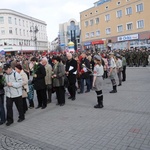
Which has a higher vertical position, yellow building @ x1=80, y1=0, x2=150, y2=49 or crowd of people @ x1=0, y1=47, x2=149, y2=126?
yellow building @ x1=80, y1=0, x2=150, y2=49

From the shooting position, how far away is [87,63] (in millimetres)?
10492

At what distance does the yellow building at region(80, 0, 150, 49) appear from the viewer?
40.4 m

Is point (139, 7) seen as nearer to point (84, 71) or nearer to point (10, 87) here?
point (84, 71)

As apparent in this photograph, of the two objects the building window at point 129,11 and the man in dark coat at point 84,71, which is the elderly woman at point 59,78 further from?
the building window at point 129,11

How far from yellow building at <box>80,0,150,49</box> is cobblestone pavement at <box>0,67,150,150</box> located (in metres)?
35.0

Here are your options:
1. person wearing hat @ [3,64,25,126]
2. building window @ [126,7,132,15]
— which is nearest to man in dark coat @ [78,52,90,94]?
person wearing hat @ [3,64,25,126]

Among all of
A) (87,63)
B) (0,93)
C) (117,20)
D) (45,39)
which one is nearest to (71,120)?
(0,93)

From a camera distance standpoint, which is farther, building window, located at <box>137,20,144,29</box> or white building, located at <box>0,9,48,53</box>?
white building, located at <box>0,9,48,53</box>

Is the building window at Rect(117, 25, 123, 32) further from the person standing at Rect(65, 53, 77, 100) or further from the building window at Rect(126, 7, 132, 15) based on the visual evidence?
the person standing at Rect(65, 53, 77, 100)

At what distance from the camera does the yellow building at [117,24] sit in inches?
1592

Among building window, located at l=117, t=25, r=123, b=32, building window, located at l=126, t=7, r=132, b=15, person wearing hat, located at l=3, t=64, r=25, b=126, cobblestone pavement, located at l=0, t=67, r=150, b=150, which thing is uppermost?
building window, located at l=126, t=7, r=132, b=15

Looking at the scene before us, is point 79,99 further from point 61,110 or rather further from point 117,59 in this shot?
point 117,59

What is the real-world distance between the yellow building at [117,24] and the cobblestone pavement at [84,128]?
3500 centimetres

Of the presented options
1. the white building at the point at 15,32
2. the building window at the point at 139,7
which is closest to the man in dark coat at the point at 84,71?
the building window at the point at 139,7
